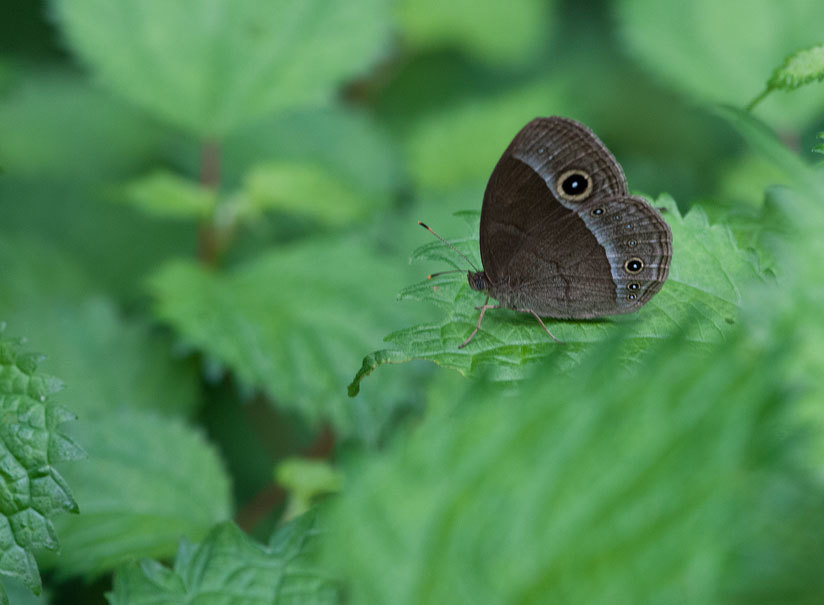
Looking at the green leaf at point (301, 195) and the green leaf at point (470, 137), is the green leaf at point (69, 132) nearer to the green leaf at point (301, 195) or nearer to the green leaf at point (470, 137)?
the green leaf at point (301, 195)

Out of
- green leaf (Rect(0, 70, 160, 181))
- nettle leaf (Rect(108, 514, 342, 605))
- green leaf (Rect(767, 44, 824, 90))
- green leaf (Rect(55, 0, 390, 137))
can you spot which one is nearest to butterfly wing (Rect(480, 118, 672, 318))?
green leaf (Rect(767, 44, 824, 90))

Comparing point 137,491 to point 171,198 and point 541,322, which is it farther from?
point 541,322

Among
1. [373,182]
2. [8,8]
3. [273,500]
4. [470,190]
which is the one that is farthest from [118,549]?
[8,8]

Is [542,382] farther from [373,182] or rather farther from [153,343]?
[373,182]

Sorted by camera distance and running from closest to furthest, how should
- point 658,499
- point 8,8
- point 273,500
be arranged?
1. point 658,499
2. point 273,500
3. point 8,8

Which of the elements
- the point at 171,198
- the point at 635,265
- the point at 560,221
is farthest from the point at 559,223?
the point at 171,198

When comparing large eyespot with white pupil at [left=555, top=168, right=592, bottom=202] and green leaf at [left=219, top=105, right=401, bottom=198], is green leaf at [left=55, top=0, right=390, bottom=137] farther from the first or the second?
large eyespot with white pupil at [left=555, top=168, right=592, bottom=202]
